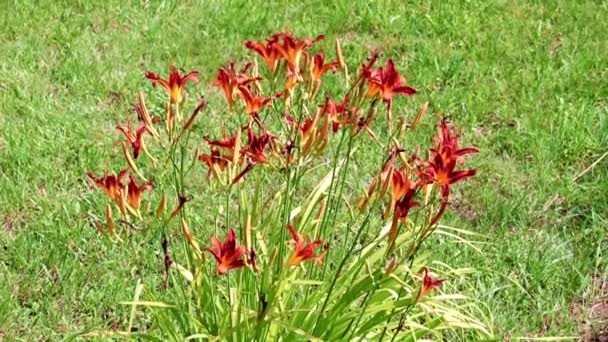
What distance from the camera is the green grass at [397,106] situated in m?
3.64

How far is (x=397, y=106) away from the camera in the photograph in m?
4.80

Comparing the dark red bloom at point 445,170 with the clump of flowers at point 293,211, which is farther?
the clump of flowers at point 293,211

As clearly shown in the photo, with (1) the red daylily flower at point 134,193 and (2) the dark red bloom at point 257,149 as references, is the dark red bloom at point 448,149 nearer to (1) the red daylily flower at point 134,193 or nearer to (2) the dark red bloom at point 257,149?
(2) the dark red bloom at point 257,149

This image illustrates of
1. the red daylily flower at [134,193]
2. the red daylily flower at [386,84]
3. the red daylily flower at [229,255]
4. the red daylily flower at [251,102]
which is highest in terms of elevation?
the red daylily flower at [386,84]

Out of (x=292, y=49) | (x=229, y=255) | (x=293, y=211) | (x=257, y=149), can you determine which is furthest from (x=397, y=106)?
(x=229, y=255)

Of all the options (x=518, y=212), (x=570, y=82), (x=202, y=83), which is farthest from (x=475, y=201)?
(x=202, y=83)

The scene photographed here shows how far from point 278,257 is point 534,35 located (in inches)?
133

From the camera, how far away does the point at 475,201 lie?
426 cm

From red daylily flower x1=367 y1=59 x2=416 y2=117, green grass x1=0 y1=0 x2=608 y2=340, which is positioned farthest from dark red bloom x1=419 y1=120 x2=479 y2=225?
green grass x1=0 y1=0 x2=608 y2=340

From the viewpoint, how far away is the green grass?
364 cm

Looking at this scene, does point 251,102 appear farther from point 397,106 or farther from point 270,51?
point 397,106

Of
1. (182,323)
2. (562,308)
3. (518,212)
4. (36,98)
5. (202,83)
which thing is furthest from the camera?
(202,83)

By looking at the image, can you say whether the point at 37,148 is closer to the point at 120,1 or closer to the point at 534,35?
the point at 120,1

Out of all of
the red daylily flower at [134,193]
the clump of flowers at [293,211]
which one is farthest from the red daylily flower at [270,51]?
the red daylily flower at [134,193]
